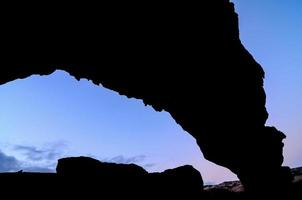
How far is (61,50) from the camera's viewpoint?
13.0m

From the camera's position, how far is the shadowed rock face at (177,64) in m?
11.9

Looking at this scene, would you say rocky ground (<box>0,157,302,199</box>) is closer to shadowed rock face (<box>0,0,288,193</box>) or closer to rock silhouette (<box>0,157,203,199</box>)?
rock silhouette (<box>0,157,203,199</box>)

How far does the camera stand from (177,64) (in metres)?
14.2

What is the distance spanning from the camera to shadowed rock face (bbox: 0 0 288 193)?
11875 mm

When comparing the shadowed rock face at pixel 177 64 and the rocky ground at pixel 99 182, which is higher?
the shadowed rock face at pixel 177 64

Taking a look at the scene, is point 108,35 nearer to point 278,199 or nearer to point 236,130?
point 236,130

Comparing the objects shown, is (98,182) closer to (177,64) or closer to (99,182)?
(99,182)

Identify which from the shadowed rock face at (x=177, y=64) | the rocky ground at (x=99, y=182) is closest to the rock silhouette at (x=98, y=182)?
the rocky ground at (x=99, y=182)

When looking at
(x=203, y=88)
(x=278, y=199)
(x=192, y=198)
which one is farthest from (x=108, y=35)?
(x=278, y=199)

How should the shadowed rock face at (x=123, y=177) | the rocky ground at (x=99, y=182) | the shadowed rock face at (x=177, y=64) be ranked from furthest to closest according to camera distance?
the shadowed rock face at (x=177, y=64)
the shadowed rock face at (x=123, y=177)
the rocky ground at (x=99, y=182)

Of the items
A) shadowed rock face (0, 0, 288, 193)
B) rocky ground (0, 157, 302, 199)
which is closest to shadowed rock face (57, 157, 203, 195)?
Result: rocky ground (0, 157, 302, 199)

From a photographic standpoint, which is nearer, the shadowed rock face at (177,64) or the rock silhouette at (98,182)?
the rock silhouette at (98,182)

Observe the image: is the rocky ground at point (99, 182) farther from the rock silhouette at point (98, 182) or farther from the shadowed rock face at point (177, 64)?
the shadowed rock face at point (177, 64)

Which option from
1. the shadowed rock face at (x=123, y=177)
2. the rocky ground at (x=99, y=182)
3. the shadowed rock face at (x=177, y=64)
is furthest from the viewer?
the shadowed rock face at (x=177, y=64)
